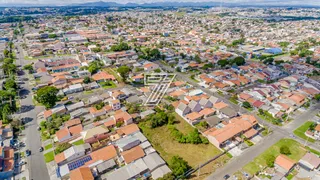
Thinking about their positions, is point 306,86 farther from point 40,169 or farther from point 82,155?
point 40,169

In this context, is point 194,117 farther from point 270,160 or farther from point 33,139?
point 33,139

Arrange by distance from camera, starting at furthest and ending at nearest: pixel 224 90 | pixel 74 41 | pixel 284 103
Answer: pixel 74 41, pixel 224 90, pixel 284 103

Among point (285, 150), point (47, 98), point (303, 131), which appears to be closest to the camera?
point (285, 150)

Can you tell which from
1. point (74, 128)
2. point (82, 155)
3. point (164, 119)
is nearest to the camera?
point (82, 155)

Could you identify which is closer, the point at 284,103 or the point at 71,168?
the point at 71,168

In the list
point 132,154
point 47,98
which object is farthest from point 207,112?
point 47,98

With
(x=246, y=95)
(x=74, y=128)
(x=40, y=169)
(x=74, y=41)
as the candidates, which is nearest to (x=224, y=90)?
(x=246, y=95)
